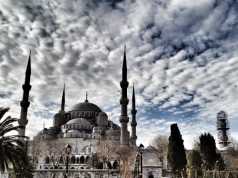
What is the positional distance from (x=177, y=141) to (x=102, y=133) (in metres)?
30.7

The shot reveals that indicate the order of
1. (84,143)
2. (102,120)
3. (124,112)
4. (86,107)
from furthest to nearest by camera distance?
(86,107)
(102,120)
(84,143)
(124,112)

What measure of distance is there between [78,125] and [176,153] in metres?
34.7

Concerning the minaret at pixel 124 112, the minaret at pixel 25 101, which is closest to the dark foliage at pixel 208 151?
the minaret at pixel 124 112

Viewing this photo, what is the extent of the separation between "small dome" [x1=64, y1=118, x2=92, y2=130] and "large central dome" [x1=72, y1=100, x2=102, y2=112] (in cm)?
638

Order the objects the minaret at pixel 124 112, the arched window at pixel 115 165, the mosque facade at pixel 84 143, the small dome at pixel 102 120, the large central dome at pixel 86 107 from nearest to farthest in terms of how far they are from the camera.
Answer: the mosque facade at pixel 84 143 < the arched window at pixel 115 165 < the minaret at pixel 124 112 < the small dome at pixel 102 120 < the large central dome at pixel 86 107

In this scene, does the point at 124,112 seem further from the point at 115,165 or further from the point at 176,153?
the point at 176,153

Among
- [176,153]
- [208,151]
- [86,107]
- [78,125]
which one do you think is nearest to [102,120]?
[78,125]

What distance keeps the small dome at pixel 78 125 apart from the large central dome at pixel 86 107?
6381 mm

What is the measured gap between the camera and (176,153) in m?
32.4

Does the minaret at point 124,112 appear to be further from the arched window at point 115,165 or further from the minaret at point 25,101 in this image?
the minaret at point 25,101

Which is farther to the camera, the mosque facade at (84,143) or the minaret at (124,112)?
the minaret at (124,112)

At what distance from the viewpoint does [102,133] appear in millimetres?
62094

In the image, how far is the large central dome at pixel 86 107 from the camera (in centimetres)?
7186

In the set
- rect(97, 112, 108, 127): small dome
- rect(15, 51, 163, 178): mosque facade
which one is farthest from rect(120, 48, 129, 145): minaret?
rect(97, 112, 108, 127): small dome
